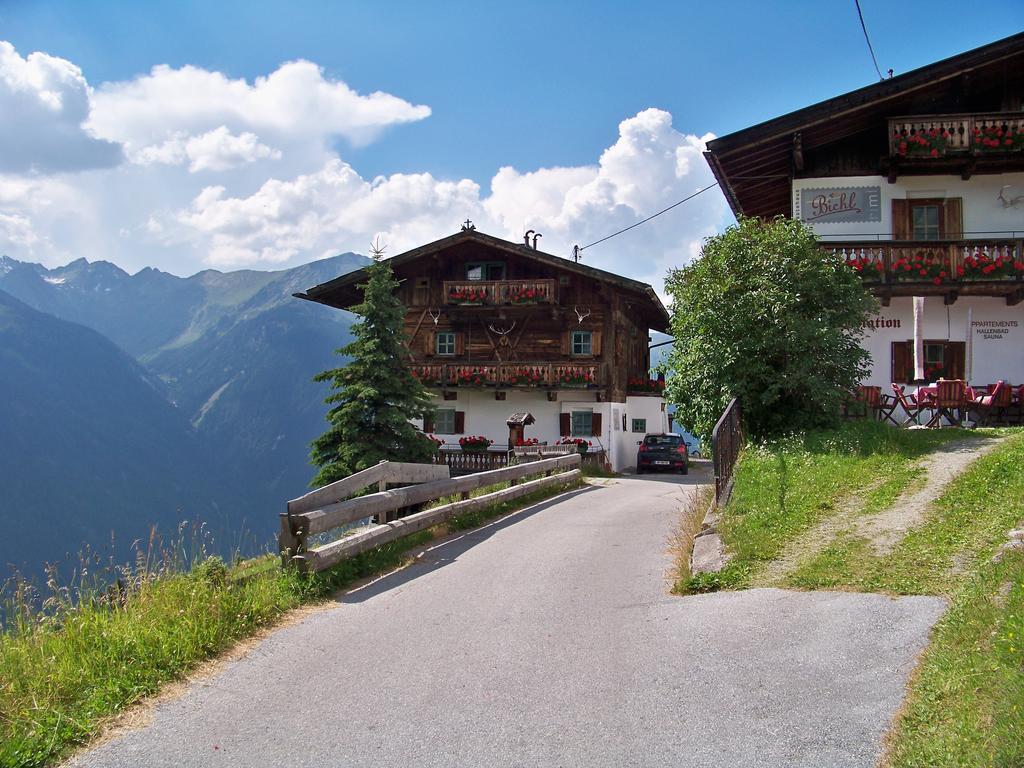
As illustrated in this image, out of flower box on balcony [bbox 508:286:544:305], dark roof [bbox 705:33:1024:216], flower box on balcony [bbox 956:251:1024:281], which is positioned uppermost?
dark roof [bbox 705:33:1024:216]

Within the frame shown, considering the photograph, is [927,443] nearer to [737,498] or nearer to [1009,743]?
[737,498]

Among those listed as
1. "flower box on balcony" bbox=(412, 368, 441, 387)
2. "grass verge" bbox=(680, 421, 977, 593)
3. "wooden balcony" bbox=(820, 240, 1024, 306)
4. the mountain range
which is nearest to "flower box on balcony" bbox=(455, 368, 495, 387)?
"flower box on balcony" bbox=(412, 368, 441, 387)

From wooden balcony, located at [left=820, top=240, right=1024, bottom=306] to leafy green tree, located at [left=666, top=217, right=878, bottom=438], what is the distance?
5.15 meters

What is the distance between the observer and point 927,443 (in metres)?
12.1

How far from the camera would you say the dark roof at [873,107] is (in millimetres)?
20172

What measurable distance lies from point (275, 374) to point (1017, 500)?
19519 centimetres

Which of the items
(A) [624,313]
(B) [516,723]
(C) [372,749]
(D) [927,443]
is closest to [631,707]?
A: (B) [516,723]

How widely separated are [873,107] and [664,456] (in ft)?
49.6

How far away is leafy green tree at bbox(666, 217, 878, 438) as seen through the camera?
13.4 m

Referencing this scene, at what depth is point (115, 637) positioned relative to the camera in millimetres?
5715

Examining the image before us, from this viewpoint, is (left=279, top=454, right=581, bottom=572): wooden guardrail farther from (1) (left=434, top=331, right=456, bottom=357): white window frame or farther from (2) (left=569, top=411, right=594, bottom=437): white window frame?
(1) (left=434, top=331, right=456, bottom=357): white window frame

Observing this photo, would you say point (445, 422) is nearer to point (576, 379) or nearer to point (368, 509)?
point (576, 379)

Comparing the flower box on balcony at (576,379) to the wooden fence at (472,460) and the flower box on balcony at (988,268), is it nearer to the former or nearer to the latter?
the wooden fence at (472,460)

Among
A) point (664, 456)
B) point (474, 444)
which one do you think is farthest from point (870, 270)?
point (474, 444)
